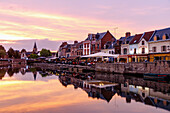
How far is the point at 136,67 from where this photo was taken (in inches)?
1335

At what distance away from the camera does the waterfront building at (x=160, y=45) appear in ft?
121

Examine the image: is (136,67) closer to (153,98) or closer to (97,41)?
(153,98)

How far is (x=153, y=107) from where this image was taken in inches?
564

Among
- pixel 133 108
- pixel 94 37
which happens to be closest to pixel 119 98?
pixel 133 108

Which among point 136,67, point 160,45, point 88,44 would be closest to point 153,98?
point 136,67

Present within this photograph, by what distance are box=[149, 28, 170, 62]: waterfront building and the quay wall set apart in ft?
14.4

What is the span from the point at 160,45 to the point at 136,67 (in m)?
9.02

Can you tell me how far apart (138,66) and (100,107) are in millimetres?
21243

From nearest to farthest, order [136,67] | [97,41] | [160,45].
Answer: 1. [136,67]
2. [160,45]
3. [97,41]

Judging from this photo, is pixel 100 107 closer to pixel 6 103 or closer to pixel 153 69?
pixel 6 103

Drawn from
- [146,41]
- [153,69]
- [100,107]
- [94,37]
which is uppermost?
[94,37]

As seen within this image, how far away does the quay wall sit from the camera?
29288mm

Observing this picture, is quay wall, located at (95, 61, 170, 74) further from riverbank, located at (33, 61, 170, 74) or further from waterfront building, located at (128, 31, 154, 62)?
waterfront building, located at (128, 31, 154, 62)

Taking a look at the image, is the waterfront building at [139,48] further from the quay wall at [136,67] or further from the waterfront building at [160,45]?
the quay wall at [136,67]
